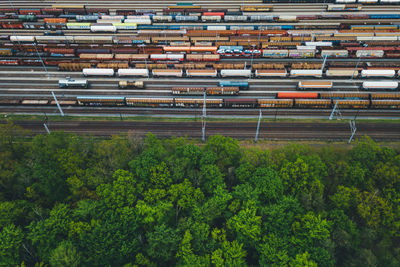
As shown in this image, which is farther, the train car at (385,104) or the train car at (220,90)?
the train car at (220,90)

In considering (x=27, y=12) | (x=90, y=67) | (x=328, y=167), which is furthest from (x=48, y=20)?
(x=328, y=167)

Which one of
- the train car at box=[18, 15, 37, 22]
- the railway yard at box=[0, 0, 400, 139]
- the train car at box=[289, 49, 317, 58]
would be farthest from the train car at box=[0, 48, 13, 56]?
the train car at box=[289, 49, 317, 58]

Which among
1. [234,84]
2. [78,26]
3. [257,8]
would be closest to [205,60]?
[234,84]

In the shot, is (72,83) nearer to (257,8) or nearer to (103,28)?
(103,28)

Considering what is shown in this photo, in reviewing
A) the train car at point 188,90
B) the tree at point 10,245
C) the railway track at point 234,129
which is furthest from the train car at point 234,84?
the tree at point 10,245

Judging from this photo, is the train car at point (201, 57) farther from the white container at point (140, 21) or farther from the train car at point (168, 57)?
the white container at point (140, 21)

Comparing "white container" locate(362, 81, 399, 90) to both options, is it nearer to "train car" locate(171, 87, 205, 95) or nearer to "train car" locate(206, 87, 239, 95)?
"train car" locate(206, 87, 239, 95)
